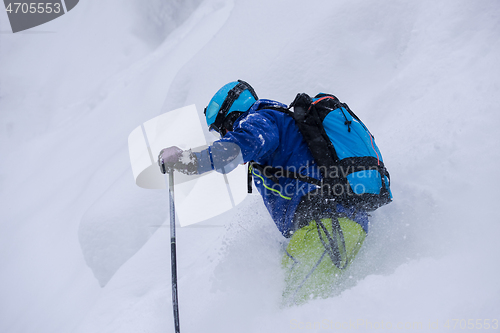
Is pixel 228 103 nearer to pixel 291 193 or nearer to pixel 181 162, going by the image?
pixel 181 162

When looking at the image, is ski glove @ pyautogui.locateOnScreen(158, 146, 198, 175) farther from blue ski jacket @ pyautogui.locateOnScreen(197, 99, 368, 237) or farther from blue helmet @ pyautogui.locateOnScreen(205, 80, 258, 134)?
blue helmet @ pyautogui.locateOnScreen(205, 80, 258, 134)

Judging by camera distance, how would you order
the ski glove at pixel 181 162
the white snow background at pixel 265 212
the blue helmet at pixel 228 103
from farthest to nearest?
the blue helmet at pixel 228 103 < the white snow background at pixel 265 212 < the ski glove at pixel 181 162

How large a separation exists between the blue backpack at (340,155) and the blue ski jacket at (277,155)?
0.04 meters

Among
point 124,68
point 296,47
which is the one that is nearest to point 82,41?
point 124,68

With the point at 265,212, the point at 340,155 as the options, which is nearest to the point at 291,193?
the point at 340,155

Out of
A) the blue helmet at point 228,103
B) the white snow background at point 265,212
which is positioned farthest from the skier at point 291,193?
the white snow background at point 265,212

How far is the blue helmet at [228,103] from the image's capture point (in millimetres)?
1941

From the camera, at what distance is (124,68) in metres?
13.9

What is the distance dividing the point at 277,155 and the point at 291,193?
26 centimetres

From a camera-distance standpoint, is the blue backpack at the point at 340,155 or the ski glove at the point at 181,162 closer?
the ski glove at the point at 181,162

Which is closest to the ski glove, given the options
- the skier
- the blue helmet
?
the skier

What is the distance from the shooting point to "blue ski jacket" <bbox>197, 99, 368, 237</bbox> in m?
1.58

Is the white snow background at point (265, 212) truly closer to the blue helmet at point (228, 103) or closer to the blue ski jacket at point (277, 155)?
the blue ski jacket at point (277, 155)

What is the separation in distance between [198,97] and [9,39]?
15.9 metres
